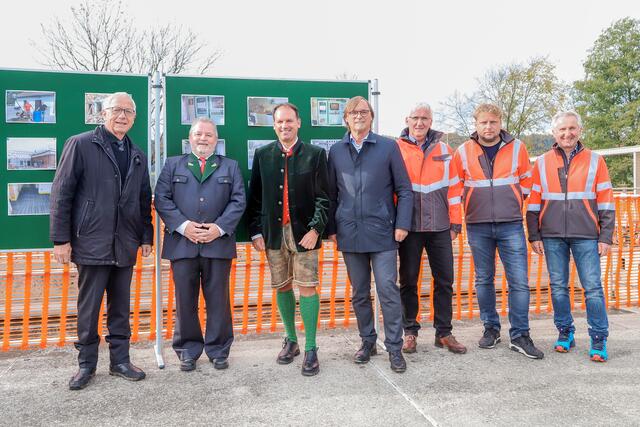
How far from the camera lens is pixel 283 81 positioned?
14.6 ft

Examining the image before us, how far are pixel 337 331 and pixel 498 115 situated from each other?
8.38ft

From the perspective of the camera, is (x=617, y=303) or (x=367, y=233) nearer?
(x=367, y=233)

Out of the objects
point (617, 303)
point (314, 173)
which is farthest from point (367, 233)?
point (617, 303)

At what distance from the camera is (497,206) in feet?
13.5

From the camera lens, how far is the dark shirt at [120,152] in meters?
3.61

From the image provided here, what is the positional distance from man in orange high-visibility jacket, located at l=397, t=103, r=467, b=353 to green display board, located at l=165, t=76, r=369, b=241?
76 centimetres

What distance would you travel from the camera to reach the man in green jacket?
3785mm

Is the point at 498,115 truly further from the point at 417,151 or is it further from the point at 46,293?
the point at 46,293

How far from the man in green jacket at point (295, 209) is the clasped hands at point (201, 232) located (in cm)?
40

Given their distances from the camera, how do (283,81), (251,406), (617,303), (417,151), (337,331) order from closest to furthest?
1. (251,406)
2. (417,151)
3. (283,81)
4. (337,331)
5. (617,303)

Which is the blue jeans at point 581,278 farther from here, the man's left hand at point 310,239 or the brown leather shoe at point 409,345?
the man's left hand at point 310,239

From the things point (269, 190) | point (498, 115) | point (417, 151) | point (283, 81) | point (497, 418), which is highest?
point (283, 81)

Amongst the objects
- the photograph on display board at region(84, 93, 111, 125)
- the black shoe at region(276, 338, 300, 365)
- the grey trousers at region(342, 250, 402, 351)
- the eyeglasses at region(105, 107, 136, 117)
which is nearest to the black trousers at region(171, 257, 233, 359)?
the black shoe at region(276, 338, 300, 365)

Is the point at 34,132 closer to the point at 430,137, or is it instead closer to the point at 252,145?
the point at 252,145
